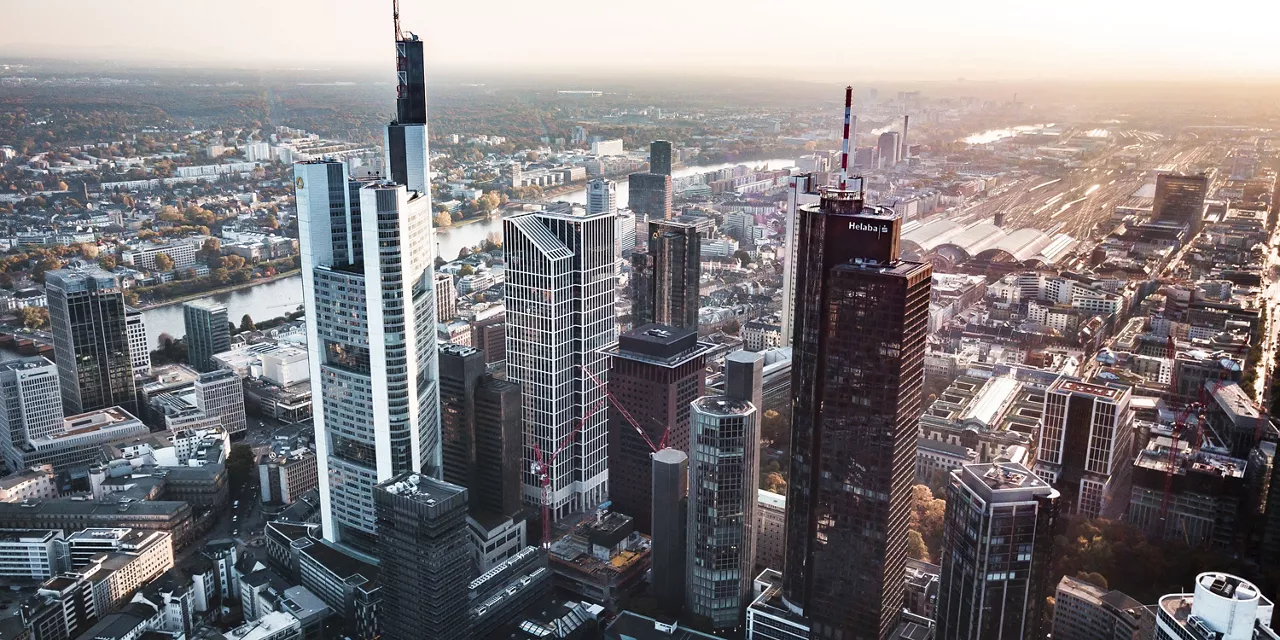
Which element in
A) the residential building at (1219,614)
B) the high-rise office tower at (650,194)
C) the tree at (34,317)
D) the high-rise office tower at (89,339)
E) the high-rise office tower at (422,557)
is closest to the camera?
the residential building at (1219,614)

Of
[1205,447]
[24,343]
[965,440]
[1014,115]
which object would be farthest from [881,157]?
[24,343]

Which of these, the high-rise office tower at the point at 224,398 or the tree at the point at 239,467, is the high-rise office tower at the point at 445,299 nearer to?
the high-rise office tower at the point at 224,398

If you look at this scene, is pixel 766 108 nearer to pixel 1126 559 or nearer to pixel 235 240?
pixel 1126 559

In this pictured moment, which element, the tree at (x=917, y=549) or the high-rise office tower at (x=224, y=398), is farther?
the high-rise office tower at (x=224, y=398)

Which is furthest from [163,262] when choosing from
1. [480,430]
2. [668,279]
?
[480,430]

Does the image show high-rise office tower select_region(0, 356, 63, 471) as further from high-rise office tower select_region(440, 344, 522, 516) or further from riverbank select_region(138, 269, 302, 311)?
high-rise office tower select_region(440, 344, 522, 516)

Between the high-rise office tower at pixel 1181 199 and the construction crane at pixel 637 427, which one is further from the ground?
the high-rise office tower at pixel 1181 199

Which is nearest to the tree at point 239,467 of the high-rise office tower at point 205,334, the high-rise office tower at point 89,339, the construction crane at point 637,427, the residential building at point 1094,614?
the high-rise office tower at point 89,339
